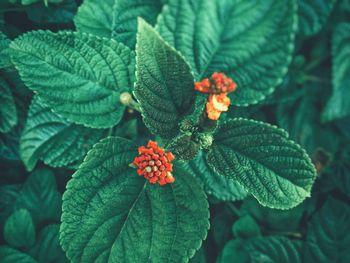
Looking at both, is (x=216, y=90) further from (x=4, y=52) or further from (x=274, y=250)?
(x=274, y=250)

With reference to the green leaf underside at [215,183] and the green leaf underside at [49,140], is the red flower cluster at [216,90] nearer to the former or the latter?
the green leaf underside at [215,183]

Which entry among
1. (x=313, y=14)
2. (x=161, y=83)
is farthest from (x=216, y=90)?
(x=313, y=14)

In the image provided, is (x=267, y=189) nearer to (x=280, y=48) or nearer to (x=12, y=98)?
(x=280, y=48)

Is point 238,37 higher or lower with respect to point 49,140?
higher

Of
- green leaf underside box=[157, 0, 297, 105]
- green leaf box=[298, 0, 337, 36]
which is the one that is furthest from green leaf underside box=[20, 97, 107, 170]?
green leaf box=[298, 0, 337, 36]

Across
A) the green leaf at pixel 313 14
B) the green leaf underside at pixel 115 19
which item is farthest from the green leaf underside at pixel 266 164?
the green leaf at pixel 313 14
